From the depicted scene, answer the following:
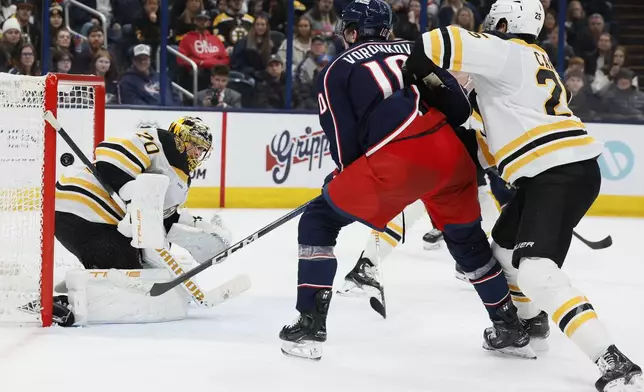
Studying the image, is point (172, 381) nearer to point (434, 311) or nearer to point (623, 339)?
point (434, 311)

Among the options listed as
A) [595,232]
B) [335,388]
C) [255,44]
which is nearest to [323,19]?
[255,44]

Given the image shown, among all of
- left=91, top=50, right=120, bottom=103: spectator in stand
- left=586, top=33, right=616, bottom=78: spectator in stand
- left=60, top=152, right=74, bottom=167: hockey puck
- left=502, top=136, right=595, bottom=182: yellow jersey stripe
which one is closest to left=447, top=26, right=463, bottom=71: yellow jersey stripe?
left=502, top=136, right=595, bottom=182: yellow jersey stripe

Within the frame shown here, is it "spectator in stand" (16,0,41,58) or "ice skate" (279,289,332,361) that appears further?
"spectator in stand" (16,0,41,58)

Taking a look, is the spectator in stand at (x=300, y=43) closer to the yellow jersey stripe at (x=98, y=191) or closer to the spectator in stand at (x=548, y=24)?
the spectator in stand at (x=548, y=24)

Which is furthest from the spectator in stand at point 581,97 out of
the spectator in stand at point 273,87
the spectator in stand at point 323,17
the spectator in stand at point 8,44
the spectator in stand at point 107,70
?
the spectator in stand at point 8,44

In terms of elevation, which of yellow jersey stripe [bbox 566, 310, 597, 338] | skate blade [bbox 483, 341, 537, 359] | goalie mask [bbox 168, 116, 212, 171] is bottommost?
skate blade [bbox 483, 341, 537, 359]

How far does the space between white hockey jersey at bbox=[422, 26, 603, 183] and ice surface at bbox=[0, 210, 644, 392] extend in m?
0.62

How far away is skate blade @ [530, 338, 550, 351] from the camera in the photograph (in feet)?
10.5

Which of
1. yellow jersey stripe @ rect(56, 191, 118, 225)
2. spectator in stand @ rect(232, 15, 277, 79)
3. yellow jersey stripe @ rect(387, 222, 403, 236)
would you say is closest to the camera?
yellow jersey stripe @ rect(56, 191, 118, 225)

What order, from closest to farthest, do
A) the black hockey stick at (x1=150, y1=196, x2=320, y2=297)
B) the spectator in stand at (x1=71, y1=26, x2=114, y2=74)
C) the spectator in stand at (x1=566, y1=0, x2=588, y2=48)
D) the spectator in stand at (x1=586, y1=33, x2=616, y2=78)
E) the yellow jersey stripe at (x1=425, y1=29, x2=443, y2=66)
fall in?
1. the yellow jersey stripe at (x1=425, y1=29, x2=443, y2=66)
2. the black hockey stick at (x1=150, y1=196, x2=320, y2=297)
3. the spectator in stand at (x1=71, y1=26, x2=114, y2=74)
4. the spectator in stand at (x1=586, y1=33, x2=616, y2=78)
5. the spectator in stand at (x1=566, y1=0, x2=588, y2=48)

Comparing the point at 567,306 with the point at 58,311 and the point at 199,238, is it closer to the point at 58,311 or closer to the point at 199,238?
the point at 199,238

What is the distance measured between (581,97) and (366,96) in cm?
486

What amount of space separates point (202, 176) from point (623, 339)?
3.88 meters

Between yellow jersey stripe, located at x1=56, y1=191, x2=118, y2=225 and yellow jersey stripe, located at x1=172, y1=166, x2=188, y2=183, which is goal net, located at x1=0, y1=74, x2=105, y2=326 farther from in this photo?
yellow jersey stripe, located at x1=172, y1=166, x2=188, y2=183
